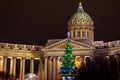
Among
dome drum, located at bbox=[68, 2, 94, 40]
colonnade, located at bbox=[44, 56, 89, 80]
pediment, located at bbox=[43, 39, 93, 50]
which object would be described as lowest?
colonnade, located at bbox=[44, 56, 89, 80]

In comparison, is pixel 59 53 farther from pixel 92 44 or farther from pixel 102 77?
pixel 102 77

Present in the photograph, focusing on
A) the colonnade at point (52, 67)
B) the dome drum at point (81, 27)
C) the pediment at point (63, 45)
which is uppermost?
the dome drum at point (81, 27)

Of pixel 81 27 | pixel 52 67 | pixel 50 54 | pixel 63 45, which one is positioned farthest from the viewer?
pixel 81 27

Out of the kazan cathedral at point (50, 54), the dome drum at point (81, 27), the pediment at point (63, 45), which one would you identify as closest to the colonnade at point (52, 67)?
the kazan cathedral at point (50, 54)

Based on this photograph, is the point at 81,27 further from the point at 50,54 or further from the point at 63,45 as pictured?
the point at 50,54

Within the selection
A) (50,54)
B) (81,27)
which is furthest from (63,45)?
(81,27)

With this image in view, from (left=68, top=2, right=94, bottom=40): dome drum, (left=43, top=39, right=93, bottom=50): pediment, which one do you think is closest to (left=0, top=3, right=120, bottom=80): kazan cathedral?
(left=43, top=39, right=93, bottom=50): pediment

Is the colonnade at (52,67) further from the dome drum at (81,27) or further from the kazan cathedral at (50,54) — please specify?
the dome drum at (81,27)

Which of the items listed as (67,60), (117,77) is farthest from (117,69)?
(67,60)

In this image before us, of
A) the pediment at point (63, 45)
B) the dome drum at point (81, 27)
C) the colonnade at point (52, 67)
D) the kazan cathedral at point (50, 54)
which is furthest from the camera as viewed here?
the dome drum at point (81, 27)

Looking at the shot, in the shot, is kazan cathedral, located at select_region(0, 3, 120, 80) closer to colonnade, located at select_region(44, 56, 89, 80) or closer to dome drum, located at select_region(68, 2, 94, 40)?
colonnade, located at select_region(44, 56, 89, 80)

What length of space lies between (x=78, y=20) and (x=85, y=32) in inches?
190

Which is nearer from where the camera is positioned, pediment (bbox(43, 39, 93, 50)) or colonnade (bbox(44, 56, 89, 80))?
pediment (bbox(43, 39, 93, 50))

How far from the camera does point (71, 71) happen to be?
196ft
